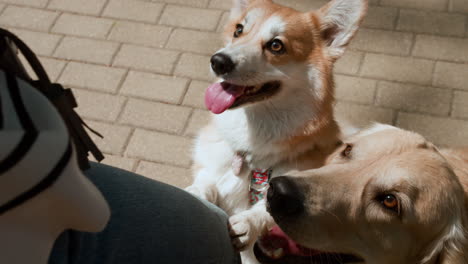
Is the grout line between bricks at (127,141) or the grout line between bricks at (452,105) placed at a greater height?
the grout line between bricks at (452,105)

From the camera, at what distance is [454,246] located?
1784 millimetres

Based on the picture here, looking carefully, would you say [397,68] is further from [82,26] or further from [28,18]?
[28,18]

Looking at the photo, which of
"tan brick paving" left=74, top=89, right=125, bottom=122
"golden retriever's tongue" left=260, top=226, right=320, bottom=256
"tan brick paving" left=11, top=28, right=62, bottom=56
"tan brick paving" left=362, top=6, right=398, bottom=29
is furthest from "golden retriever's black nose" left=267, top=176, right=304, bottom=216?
"tan brick paving" left=11, top=28, right=62, bottom=56

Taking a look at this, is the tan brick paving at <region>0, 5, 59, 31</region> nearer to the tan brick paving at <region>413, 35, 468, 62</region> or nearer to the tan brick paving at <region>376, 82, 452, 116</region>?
the tan brick paving at <region>376, 82, 452, 116</region>

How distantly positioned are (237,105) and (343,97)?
1488 mm

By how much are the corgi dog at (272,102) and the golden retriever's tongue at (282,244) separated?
0.77ft

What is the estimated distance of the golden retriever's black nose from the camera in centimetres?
182

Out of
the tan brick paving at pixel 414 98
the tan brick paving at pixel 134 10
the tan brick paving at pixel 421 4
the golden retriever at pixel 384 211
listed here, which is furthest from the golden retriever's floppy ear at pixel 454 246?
the tan brick paving at pixel 134 10

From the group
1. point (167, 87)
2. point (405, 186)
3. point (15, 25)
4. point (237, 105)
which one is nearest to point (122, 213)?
point (405, 186)

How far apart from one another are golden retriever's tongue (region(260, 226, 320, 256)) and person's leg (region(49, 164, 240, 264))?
1.59ft

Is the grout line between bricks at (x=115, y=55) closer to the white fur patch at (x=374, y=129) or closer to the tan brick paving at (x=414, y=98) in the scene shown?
the tan brick paving at (x=414, y=98)

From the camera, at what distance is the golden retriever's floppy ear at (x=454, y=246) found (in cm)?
179

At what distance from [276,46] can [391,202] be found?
1.23 meters

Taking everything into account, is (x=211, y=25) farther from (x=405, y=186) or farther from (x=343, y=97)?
(x=405, y=186)
